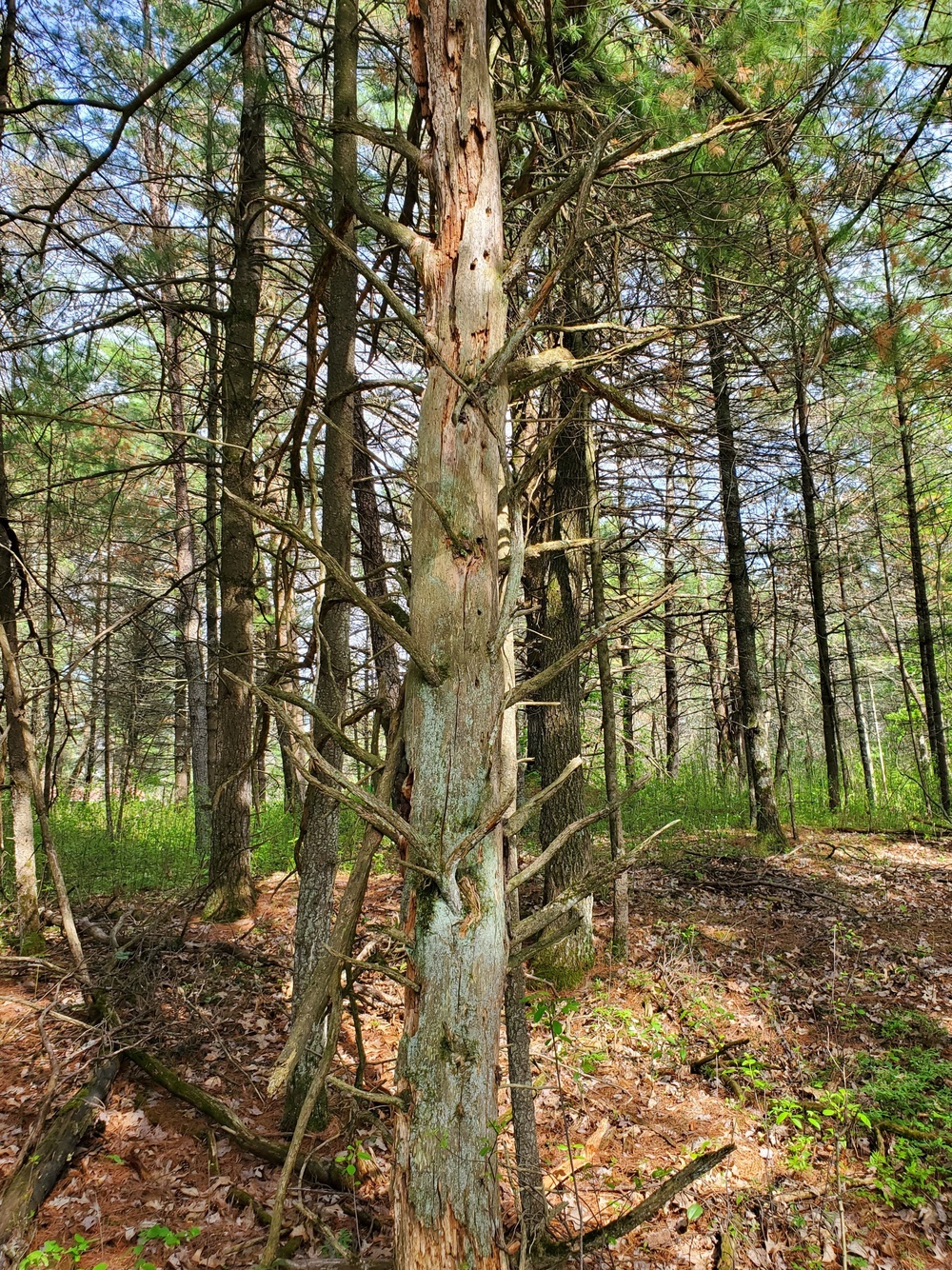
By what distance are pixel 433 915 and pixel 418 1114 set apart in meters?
0.47

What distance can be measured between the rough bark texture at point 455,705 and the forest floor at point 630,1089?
262 mm

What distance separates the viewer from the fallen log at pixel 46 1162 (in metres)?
3.04

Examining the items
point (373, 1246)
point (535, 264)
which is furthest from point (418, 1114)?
point (535, 264)

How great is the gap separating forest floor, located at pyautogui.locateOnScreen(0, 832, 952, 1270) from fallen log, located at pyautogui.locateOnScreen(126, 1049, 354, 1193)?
74 millimetres

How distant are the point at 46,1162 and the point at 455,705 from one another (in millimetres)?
3475

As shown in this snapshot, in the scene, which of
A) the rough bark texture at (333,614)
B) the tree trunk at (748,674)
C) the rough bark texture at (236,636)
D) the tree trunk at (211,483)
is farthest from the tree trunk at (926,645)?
the rough bark texture at (333,614)

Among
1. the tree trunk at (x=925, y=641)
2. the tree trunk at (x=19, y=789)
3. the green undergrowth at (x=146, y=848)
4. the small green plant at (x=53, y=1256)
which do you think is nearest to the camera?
the small green plant at (x=53, y=1256)

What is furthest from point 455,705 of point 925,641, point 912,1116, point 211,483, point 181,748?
point 181,748

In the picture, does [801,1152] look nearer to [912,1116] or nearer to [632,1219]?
[912,1116]

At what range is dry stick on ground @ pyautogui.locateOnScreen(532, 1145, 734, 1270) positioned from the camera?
1.79 metres

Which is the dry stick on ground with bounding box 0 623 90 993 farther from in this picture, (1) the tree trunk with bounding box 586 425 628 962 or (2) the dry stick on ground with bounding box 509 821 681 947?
(1) the tree trunk with bounding box 586 425 628 962

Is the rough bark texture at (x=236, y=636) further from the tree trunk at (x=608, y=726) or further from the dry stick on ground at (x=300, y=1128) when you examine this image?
the dry stick on ground at (x=300, y=1128)

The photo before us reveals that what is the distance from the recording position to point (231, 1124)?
12.0 feet

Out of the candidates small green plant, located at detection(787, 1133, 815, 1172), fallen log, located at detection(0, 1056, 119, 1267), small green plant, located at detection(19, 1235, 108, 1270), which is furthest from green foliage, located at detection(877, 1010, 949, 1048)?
fallen log, located at detection(0, 1056, 119, 1267)
